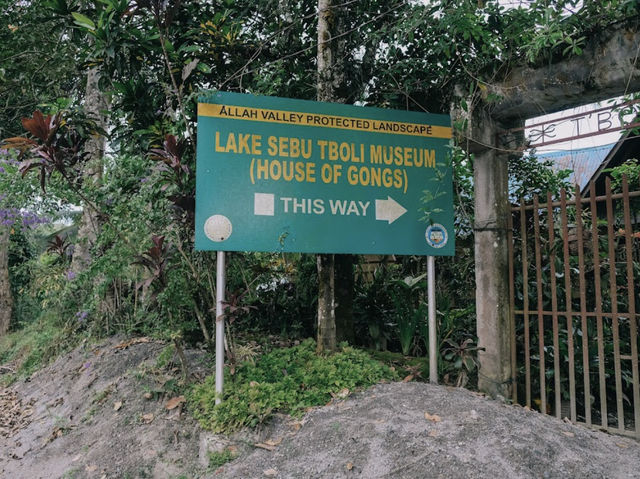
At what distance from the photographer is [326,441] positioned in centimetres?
323

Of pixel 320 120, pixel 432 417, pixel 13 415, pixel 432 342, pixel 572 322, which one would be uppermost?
pixel 320 120

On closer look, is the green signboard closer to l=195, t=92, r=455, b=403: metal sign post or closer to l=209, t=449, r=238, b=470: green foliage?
l=195, t=92, r=455, b=403: metal sign post

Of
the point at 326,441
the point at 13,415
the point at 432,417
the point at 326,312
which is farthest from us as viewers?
the point at 13,415

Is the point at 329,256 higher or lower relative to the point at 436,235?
lower

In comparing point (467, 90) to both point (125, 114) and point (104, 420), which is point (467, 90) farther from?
point (104, 420)

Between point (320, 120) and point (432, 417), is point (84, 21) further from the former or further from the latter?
point (432, 417)

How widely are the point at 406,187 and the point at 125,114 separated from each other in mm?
3128

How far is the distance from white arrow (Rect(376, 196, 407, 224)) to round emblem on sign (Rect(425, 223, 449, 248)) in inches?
12.1

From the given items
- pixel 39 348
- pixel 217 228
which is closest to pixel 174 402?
pixel 217 228

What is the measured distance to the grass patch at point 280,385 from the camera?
140 inches

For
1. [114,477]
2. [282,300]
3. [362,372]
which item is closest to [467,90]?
[362,372]

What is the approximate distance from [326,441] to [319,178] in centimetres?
209

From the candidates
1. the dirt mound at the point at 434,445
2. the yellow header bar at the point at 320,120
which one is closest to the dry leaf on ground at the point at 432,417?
the dirt mound at the point at 434,445

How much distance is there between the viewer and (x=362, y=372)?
4.01 meters
